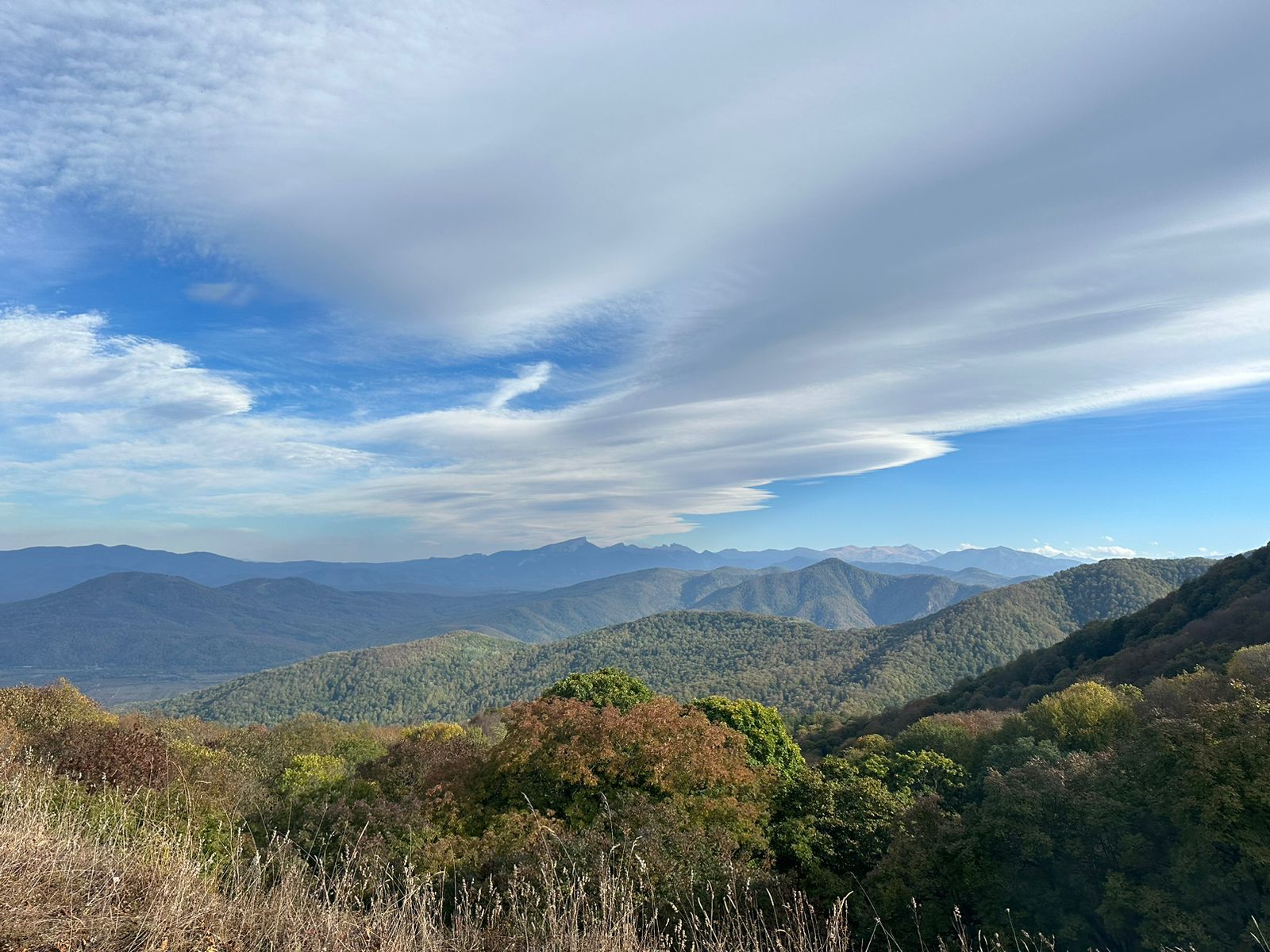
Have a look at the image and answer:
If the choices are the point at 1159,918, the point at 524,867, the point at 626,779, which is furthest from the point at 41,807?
the point at 1159,918

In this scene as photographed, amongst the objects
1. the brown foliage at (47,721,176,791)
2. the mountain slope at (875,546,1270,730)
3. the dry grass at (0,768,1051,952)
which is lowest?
the mountain slope at (875,546,1270,730)

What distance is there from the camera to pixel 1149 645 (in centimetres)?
5069

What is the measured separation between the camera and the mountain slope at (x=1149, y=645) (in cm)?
4334

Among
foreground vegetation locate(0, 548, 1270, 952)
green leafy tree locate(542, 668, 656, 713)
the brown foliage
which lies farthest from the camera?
green leafy tree locate(542, 668, 656, 713)

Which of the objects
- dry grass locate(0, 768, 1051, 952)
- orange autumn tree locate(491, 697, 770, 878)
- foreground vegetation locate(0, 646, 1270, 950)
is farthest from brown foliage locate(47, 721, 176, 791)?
dry grass locate(0, 768, 1051, 952)

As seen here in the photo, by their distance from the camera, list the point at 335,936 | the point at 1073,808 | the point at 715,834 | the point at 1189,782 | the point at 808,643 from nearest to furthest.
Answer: the point at 335,936, the point at 1189,782, the point at 1073,808, the point at 715,834, the point at 808,643

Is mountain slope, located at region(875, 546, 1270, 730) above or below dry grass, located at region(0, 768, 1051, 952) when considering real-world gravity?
below

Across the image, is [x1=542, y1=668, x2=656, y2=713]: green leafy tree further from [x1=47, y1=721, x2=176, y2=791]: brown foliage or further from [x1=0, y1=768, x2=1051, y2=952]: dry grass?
[x1=0, y1=768, x2=1051, y2=952]: dry grass

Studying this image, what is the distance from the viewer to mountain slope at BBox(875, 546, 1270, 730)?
43344 millimetres

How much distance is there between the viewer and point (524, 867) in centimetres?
1009

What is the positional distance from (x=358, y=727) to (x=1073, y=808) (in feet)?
187

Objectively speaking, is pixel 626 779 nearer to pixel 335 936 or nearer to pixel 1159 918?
pixel 1159 918

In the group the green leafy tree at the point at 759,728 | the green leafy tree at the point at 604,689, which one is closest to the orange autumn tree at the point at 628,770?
the green leafy tree at the point at 759,728

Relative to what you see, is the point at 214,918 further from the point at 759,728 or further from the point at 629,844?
the point at 759,728
